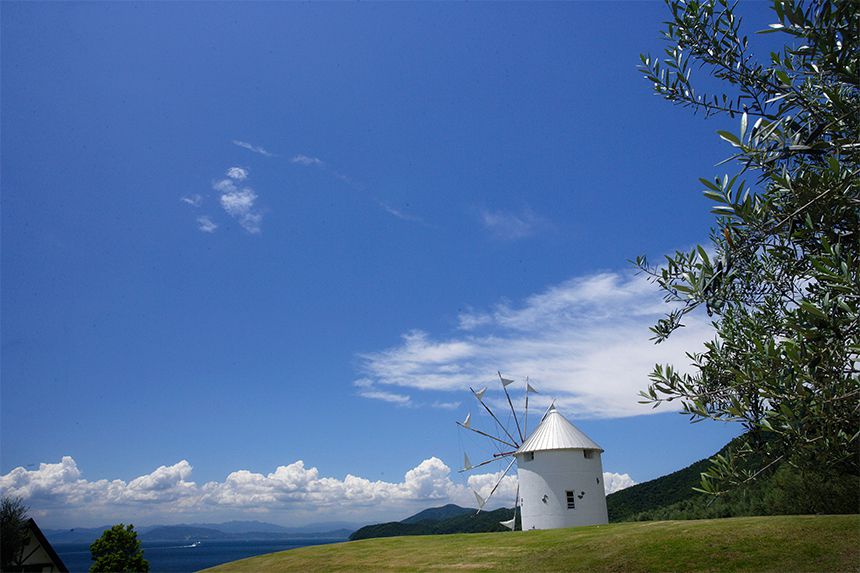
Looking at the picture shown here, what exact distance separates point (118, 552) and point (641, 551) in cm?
2793

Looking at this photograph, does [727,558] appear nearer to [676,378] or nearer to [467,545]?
[467,545]

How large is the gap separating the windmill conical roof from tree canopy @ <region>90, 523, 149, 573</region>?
23258 millimetres

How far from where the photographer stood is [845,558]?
54.9 ft

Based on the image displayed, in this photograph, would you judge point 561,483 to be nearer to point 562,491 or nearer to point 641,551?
point 562,491

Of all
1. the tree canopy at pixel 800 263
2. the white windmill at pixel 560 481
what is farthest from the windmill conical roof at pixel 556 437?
the tree canopy at pixel 800 263

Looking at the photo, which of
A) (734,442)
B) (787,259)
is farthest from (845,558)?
(787,259)

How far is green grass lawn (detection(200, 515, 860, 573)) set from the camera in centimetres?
1764

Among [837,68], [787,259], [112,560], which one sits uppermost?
[837,68]

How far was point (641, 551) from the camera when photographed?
20.4 m

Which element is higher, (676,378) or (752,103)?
(752,103)

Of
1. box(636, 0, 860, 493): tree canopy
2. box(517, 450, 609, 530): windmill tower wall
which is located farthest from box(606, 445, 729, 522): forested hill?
box(636, 0, 860, 493): tree canopy

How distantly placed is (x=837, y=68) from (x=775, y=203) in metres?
1.47

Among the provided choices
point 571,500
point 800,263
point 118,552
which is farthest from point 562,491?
point 800,263

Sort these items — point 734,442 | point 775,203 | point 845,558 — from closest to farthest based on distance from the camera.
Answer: point 775,203 → point 734,442 → point 845,558
